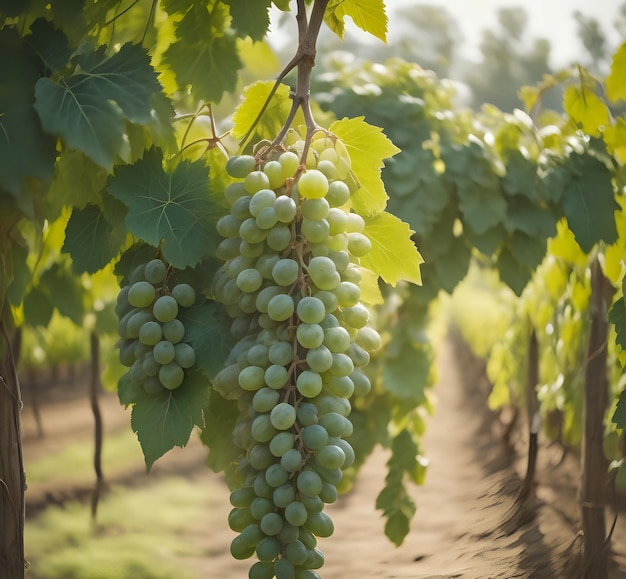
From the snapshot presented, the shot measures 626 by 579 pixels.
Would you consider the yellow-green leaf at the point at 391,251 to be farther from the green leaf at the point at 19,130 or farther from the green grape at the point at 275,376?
A: the green leaf at the point at 19,130

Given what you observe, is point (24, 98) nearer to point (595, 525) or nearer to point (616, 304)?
point (616, 304)

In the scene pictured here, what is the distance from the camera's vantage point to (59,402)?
703 cm

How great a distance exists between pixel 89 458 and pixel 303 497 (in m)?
4.18

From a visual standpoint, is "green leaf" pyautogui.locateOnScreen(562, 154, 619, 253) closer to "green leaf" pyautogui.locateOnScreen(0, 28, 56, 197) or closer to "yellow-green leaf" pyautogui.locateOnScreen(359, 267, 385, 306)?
"yellow-green leaf" pyautogui.locateOnScreen(359, 267, 385, 306)

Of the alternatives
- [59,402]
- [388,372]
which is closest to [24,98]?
[388,372]

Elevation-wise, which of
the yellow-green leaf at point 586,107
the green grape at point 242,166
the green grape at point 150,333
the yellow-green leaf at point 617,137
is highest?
the yellow-green leaf at point 586,107

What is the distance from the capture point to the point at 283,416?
0.79 metres

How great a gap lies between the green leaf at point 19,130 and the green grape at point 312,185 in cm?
31

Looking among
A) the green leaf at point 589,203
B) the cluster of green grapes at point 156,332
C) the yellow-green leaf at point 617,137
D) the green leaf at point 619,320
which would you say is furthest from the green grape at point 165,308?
the yellow-green leaf at point 617,137

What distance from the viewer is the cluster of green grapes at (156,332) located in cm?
88

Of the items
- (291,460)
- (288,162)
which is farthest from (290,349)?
(288,162)

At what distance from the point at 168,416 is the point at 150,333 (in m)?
0.10

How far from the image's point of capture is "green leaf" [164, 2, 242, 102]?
1.07 meters

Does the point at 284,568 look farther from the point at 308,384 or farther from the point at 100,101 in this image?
the point at 100,101
